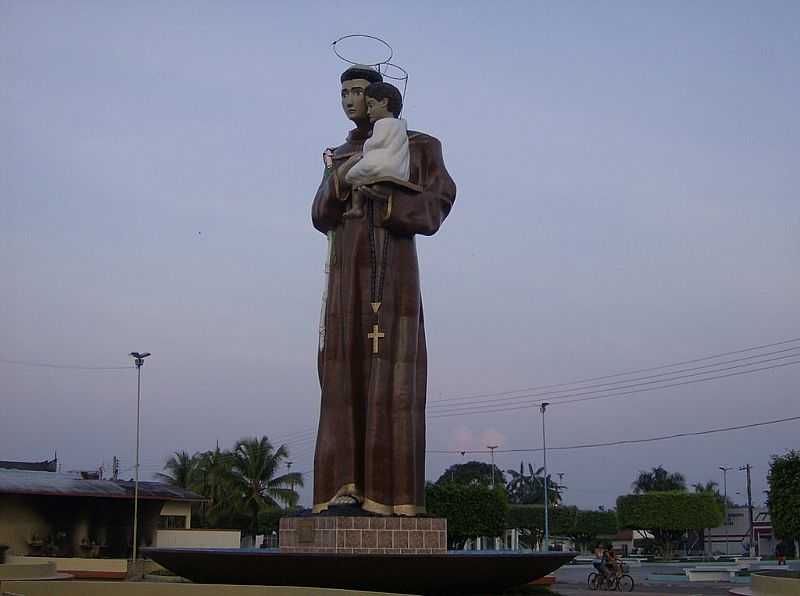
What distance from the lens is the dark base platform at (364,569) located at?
10.8 meters

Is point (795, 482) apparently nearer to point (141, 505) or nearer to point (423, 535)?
point (423, 535)

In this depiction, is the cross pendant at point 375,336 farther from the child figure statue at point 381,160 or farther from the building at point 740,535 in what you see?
the building at point 740,535

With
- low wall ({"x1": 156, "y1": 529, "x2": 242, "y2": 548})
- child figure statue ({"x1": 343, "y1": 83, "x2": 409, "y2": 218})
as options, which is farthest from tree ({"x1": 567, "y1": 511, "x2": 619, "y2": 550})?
child figure statue ({"x1": 343, "y1": 83, "x2": 409, "y2": 218})

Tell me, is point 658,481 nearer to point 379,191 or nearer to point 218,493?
point 218,493

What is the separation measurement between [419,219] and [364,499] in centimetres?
382

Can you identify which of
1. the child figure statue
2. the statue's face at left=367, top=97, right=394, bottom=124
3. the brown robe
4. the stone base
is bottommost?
the stone base

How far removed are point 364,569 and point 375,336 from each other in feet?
12.1

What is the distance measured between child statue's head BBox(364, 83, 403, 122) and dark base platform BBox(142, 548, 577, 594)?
6366mm

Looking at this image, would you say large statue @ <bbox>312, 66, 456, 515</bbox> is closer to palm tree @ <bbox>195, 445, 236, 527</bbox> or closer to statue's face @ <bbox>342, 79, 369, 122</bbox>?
statue's face @ <bbox>342, 79, 369, 122</bbox>

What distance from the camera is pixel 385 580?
10.9 m

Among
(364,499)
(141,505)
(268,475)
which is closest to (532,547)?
(268,475)

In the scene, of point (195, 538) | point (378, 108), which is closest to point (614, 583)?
point (195, 538)

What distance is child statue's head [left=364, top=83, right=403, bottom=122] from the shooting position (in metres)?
14.3

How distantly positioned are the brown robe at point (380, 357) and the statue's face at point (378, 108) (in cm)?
50
